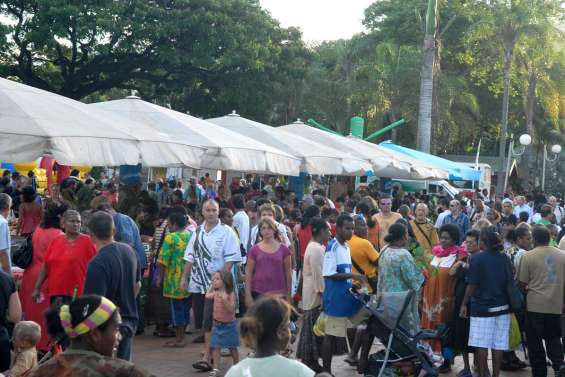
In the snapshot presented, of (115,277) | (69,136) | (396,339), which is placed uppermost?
(69,136)

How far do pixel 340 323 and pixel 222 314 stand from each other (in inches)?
47.6

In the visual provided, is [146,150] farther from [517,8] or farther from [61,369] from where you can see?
[517,8]

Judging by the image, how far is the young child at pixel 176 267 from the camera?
10500 mm

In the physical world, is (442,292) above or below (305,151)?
below

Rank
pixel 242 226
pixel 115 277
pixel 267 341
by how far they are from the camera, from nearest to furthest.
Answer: pixel 267 341 < pixel 115 277 < pixel 242 226

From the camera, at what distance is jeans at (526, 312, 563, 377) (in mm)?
9195

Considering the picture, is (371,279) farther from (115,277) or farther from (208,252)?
(115,277)

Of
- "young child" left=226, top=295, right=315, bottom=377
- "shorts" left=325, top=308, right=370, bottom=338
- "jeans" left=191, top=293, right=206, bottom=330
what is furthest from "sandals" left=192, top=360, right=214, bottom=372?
"young child" left=226, top=295, right=315, bottom=377

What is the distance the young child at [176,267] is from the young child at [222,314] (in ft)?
5.87

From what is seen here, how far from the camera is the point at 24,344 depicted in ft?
22.3

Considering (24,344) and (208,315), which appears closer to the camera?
(24,344)

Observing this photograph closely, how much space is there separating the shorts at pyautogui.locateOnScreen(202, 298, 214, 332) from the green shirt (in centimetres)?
131

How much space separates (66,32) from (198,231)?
21.4 m

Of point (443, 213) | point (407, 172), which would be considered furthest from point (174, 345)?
point (407, 172)
